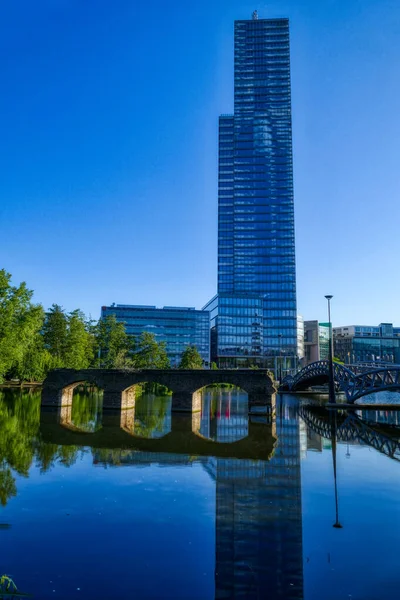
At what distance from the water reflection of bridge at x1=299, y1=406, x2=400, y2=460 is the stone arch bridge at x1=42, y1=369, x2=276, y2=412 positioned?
220 inches

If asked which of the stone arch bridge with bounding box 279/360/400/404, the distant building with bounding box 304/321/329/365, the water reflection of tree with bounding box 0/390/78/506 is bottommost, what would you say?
Answer: the water reflection of tree with bounding box 0/390/78/506

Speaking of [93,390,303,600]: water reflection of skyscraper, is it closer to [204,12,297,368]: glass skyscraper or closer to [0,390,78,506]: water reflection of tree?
[0,390,78,506]: water reflection of tree

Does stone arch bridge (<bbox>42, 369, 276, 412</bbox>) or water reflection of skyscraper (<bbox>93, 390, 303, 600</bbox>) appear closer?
water reflection of skyscraper (<bbox>93, 390, 303, 600</bbox>)

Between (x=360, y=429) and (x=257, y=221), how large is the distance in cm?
10669

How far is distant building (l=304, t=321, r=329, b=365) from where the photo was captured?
7047 inches

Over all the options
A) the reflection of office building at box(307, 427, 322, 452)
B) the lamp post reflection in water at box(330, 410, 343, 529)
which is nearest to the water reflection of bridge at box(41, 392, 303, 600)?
the reflection of office building at box(307, 427, 322, 452)

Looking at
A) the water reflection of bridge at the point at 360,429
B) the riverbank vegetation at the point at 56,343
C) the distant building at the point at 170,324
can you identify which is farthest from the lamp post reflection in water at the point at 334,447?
the distant building at the point at 170,324

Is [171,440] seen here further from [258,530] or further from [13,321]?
[13,321]

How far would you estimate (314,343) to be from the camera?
181 metres

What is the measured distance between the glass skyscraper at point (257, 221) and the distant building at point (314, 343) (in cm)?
5350

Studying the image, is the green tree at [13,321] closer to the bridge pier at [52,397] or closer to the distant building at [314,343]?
the bridge pier at [52,397]

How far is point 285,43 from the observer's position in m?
154

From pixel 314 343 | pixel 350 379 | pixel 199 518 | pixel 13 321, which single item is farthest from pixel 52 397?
pixel 314 343

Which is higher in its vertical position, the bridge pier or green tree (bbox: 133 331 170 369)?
green tree (bbox: 133 331 170 369)
